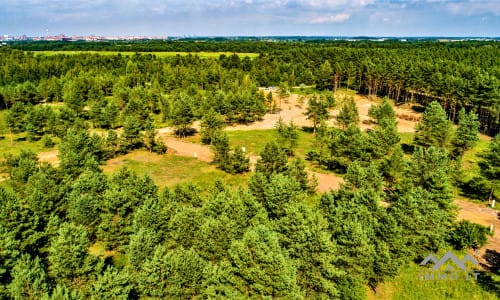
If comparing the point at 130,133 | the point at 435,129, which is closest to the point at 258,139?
the point at 130,133

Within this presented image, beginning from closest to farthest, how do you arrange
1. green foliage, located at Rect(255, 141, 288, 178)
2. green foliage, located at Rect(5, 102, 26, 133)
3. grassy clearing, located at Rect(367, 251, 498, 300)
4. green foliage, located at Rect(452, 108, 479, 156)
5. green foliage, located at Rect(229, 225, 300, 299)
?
green foliage, located at Rect(229, 225, 300, 299), grassy clearing, located at Rect(367, 251, 498, 300), green foliage, located at Rect(255, 141, 288, 178), green foliage, located at Rect(452, 108, 479, 156), green foliage, located at Rect(5, 102, 26, 133)

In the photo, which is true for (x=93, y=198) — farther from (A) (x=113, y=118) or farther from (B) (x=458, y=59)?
(B) (x=458, y=59)

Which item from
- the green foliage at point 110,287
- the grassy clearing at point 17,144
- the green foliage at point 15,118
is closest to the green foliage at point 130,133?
the grassy clearing at point 17,144

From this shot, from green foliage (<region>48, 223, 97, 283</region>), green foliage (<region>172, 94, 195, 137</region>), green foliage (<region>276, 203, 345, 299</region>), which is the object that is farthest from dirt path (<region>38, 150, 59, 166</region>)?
green foliage (<region>276, 203, 345, 299</region>)

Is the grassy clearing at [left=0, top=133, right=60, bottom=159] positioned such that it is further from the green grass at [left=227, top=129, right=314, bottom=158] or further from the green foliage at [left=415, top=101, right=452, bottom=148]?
the green foliage at [left=415, top=101, right=452, bottom=148]

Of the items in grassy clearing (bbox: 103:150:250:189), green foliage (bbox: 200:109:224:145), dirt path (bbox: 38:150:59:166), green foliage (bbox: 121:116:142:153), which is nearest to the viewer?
grassy clearing (bbox: 103:150:250:189)

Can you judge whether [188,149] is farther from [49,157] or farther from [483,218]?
[483,218]
